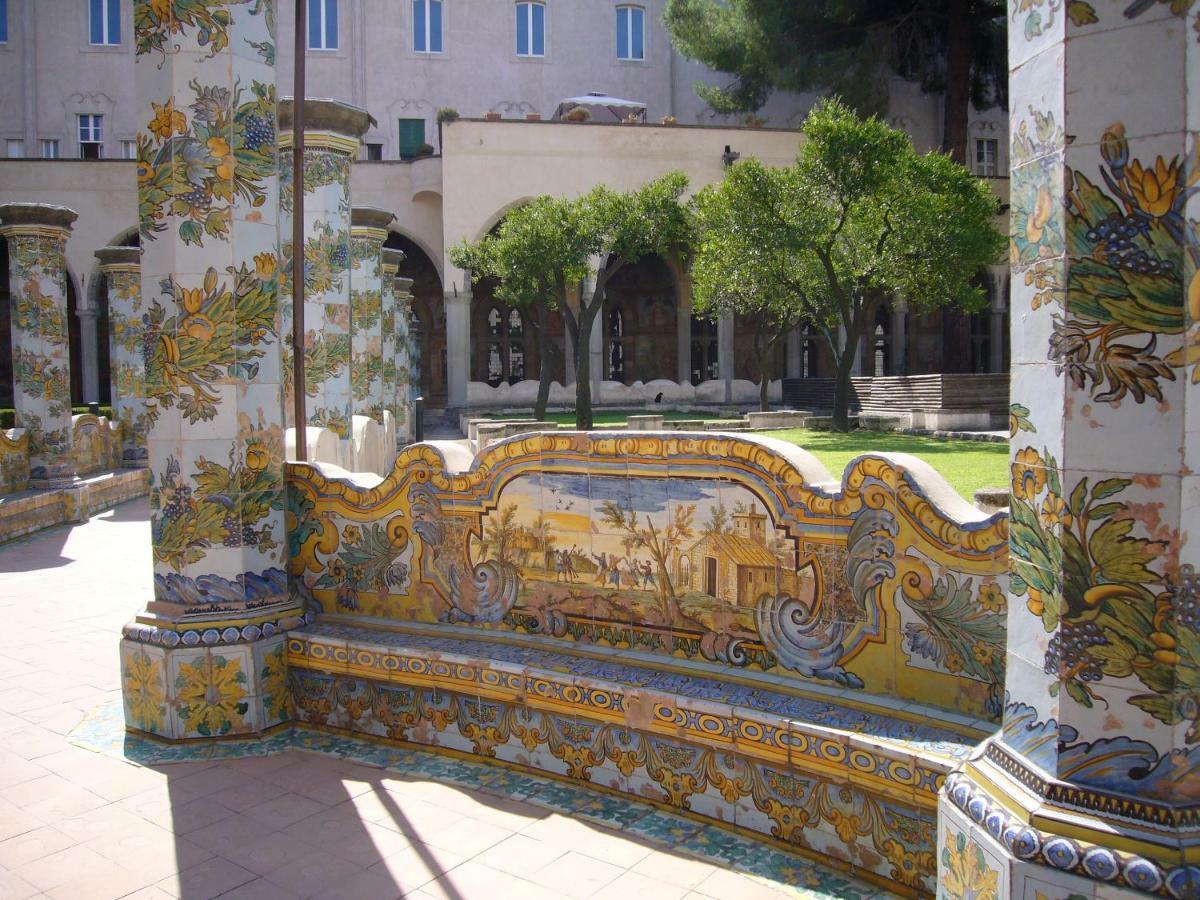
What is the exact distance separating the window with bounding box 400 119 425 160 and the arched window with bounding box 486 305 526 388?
7254 mm

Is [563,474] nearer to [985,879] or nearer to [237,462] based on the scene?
[237,462]

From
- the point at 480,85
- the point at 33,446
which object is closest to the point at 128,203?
the point at 480,85

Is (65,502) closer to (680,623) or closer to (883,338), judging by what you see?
(680,623)

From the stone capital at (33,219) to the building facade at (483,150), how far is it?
49.7 ft

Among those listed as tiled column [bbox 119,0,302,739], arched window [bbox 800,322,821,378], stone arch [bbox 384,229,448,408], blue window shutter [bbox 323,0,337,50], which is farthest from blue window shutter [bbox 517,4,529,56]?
tiled column [bbox 119,0,302,739]

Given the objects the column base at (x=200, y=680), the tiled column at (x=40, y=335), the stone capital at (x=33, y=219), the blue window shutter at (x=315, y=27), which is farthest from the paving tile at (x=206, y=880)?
the blue window shutter at (x=315, y=27)

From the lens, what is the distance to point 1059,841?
2.52 meters

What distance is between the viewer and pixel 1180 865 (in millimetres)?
2389

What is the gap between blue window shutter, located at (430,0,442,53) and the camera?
37.7m

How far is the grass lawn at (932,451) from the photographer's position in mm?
11945

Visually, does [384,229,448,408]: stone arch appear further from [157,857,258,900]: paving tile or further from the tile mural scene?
[157,857,258,900]: paving tile

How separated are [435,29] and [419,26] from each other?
59 centimetres

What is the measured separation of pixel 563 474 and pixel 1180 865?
2.96 m

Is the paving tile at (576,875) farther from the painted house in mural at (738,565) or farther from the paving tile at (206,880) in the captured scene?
the painted house in mural at (738,565)
